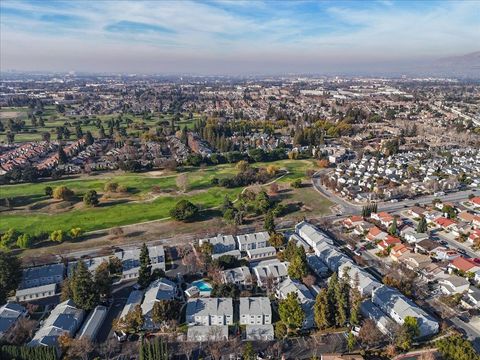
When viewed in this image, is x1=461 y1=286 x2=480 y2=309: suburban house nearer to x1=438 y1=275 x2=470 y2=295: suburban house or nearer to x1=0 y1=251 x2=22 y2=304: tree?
x1=438 y1=275 x2=470 y2=295: suburban house

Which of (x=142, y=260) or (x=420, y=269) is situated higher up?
(x=142, y=260)

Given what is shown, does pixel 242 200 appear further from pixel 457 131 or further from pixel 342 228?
pixel 457 131

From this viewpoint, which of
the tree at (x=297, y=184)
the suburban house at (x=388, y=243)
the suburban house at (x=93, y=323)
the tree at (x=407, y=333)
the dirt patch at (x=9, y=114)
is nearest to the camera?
the tree at (x=407, y=333)

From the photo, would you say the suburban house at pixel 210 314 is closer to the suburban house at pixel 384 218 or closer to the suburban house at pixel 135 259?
the suburban house at pixel 135 259

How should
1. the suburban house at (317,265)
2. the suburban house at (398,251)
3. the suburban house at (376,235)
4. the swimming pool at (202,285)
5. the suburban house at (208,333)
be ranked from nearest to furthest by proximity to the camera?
the suburban house at (208,333)
the swimming pool at (202,285)
the suburban house at (317,265)
the suburban house at (398,251)
the suburban house at (376,235)

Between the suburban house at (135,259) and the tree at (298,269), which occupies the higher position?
the tree at (298,269)

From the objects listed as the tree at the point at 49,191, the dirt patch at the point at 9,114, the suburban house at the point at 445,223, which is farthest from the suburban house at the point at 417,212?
the dirt patch at the point at 9,114

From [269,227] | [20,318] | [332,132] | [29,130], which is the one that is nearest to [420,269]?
[269,227]

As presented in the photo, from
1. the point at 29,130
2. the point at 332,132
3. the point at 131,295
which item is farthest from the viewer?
the point at 29,130
